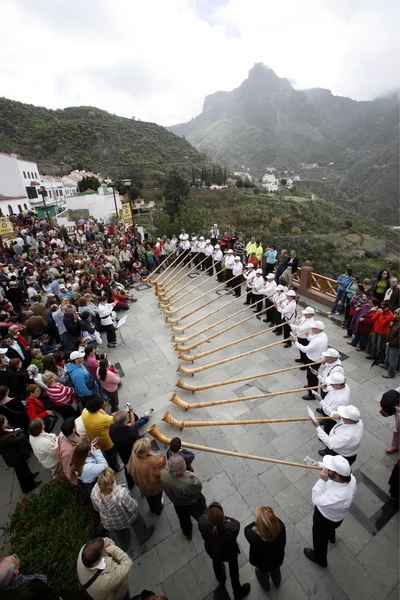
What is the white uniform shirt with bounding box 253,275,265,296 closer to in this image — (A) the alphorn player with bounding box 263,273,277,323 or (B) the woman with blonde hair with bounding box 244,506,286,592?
(A) the alphorn player with bounding box 263,273,277,323

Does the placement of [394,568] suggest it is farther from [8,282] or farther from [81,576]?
[8,282]

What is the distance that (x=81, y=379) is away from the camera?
5582mm

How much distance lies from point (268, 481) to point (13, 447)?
422 centimetres

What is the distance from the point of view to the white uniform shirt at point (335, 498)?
10.9 ft

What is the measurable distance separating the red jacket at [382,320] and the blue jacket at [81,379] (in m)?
6.84

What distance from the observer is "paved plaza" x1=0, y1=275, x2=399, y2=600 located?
3.68 meters

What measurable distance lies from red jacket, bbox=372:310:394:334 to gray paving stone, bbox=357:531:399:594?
4361mm

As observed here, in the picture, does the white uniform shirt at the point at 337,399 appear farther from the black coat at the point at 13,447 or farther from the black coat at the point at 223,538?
the black coat at the point at 13,447

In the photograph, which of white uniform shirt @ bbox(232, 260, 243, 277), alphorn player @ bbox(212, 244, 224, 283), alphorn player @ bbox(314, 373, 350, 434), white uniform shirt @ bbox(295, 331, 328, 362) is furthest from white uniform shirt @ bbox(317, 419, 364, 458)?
alphorn player @ bbox(212, 244, 224, 283)

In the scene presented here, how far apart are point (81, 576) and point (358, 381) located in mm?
6608

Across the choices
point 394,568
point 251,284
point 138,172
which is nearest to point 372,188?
point 138,172

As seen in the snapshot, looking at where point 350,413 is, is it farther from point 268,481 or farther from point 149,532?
point 149,532

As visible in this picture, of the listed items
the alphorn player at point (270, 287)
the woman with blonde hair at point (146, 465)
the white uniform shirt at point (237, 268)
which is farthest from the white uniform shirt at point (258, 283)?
the woman with blonde hair at point (146, 465)

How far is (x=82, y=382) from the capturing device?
5.59m
